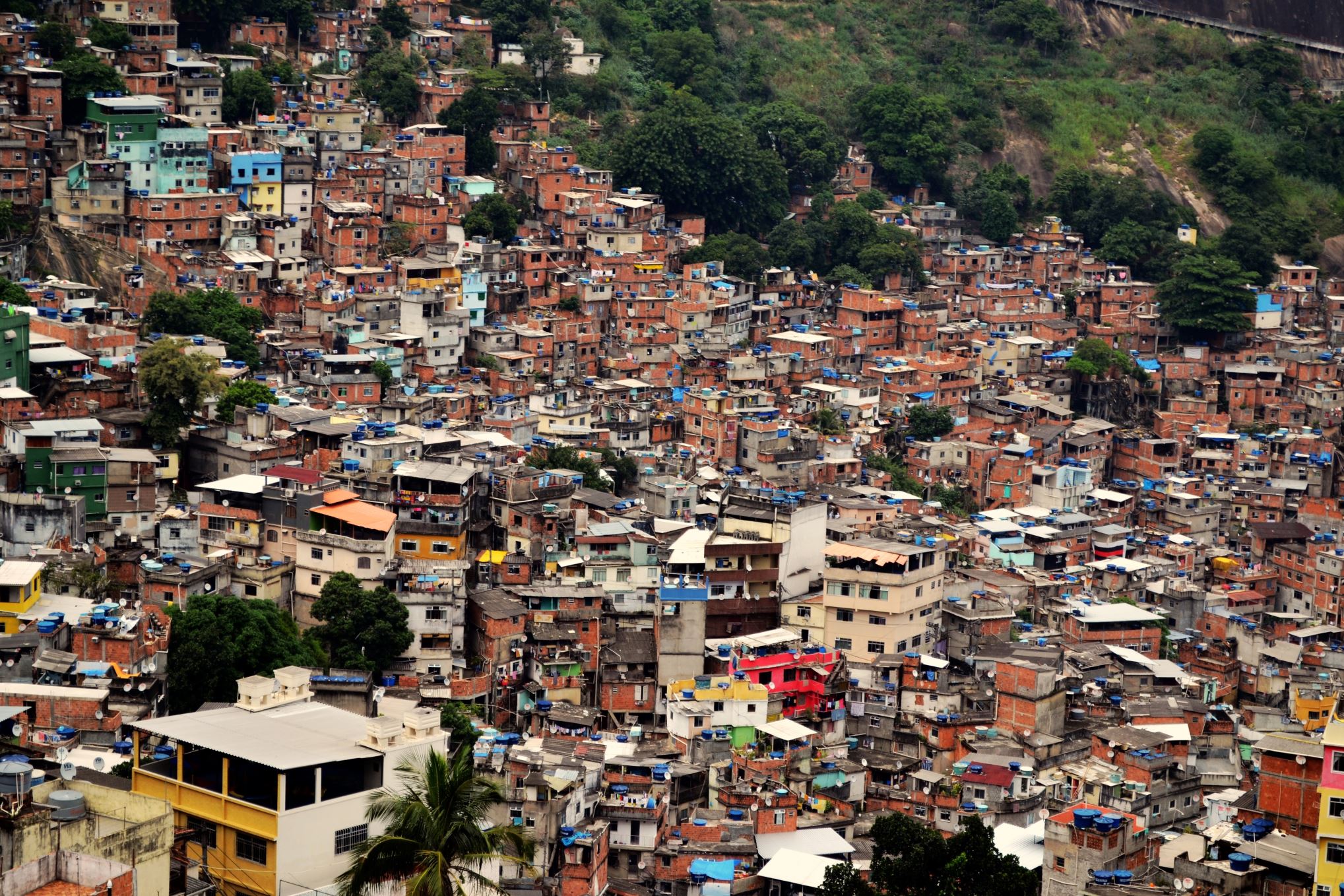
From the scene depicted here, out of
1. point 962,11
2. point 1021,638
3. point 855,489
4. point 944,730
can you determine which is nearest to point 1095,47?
point 962,11

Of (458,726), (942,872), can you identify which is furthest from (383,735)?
(458,726)

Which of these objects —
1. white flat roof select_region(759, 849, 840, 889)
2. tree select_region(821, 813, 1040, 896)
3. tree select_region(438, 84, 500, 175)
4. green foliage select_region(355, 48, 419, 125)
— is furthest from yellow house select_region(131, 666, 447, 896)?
green foliage select_region(355, 48, 419, 125)

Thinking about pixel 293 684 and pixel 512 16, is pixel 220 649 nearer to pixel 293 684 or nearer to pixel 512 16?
pixel 293 684

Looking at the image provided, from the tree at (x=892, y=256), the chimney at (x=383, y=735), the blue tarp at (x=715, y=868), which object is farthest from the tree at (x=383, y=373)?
the chimney at (x=383, y=735)

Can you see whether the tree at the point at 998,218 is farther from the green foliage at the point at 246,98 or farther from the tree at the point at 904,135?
the green foliage at the point at 246,98

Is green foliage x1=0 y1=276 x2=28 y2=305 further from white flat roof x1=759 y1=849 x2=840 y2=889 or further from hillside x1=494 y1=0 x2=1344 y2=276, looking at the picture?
white flat roof x1=759 y1=849 x2=840 y2=889

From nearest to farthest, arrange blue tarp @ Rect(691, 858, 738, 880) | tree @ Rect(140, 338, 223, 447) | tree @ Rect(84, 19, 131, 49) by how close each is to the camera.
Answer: blue tarp @ Rect(691, 858, 738, 880)
tree @ Rect(140, 338, 223, 447)
tree @ Rect(84, 19, 131, 49)
